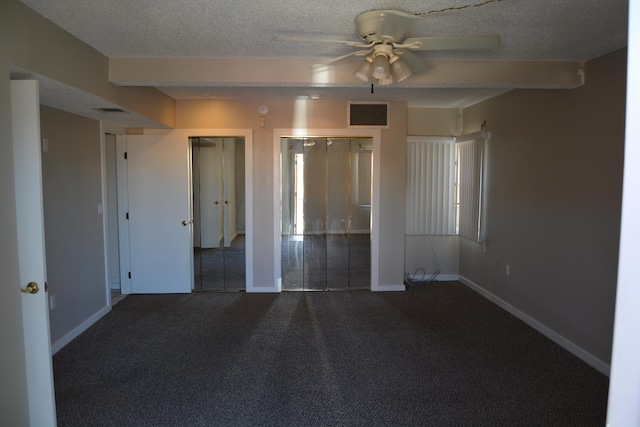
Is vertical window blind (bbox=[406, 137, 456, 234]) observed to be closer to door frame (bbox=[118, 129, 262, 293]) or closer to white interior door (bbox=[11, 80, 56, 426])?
door frame (bbox=[118, 129, 262, 293])

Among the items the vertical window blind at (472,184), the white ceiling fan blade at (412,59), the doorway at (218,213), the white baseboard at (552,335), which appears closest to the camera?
the white ceiling fan blade at (412,59)

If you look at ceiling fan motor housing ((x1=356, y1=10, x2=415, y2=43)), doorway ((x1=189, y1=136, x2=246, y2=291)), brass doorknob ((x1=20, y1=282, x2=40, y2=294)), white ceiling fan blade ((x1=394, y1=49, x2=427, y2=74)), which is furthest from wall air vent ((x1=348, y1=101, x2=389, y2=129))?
brass doorknob ((x1=20, y1=282, x2=40, y2=294))

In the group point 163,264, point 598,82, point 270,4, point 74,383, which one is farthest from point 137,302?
point 598,82

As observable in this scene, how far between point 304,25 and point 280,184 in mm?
2977

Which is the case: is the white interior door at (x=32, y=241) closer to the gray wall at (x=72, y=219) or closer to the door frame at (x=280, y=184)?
the gray wall at (x=72, y=219)

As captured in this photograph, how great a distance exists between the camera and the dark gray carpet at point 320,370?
270 cm

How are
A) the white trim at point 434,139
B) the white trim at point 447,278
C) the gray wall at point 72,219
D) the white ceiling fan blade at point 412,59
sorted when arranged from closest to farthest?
the white ceiling fan blade at point 412,59
the gray wall at point 72,219
the white trim at point 434,139
the white trim at point 447,278

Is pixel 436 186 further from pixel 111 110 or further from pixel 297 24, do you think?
pixel 111 110

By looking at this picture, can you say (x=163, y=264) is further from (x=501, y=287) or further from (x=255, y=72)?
(x=501, y=287)

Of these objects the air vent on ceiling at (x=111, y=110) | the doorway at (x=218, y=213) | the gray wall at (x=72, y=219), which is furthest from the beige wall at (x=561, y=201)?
the gray wall at (x=72, y=219)

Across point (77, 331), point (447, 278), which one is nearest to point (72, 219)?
point (77, 331)

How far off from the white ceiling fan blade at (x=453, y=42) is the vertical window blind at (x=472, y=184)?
289 cm

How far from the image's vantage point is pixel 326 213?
577 centimetres

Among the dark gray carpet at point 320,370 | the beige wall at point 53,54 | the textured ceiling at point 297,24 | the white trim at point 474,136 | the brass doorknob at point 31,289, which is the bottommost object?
the dark gray carpet at point 320,370
